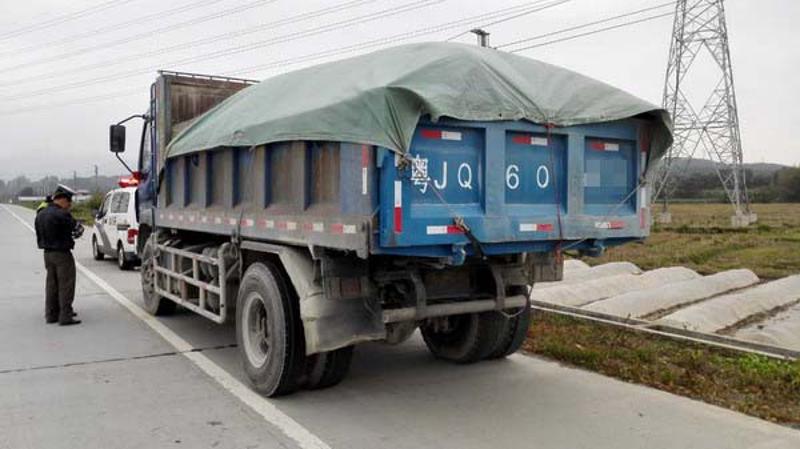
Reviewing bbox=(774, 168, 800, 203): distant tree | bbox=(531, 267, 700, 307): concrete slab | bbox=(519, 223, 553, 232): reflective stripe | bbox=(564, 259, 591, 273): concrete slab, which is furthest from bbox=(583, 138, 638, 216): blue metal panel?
bbox=(774, 168, 800, 203): distant tree

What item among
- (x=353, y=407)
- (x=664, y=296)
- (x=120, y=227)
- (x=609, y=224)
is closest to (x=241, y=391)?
(x=353, y=407)

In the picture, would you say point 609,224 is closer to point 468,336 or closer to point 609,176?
point 609,176

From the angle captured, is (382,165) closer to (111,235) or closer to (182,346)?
(182,346)

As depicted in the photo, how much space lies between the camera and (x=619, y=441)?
4.84 meters

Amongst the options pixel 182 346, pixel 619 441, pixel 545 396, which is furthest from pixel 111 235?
pixel 619 441

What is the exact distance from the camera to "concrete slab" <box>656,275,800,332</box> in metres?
8.39

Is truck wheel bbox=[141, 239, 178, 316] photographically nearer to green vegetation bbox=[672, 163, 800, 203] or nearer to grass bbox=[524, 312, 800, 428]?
grass bbox=[524, 312, 800, 428]

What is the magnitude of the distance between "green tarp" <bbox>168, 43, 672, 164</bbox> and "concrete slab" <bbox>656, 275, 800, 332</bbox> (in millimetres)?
3231

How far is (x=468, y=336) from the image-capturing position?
6.88 m

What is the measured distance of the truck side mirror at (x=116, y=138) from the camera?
9578mm

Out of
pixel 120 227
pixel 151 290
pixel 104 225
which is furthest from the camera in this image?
pixel 104 225

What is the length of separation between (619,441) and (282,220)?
3.02 meters

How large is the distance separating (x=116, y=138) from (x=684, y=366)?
7.60 m

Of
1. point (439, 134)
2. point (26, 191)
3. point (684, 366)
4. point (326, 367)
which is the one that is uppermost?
point (26, 191)
